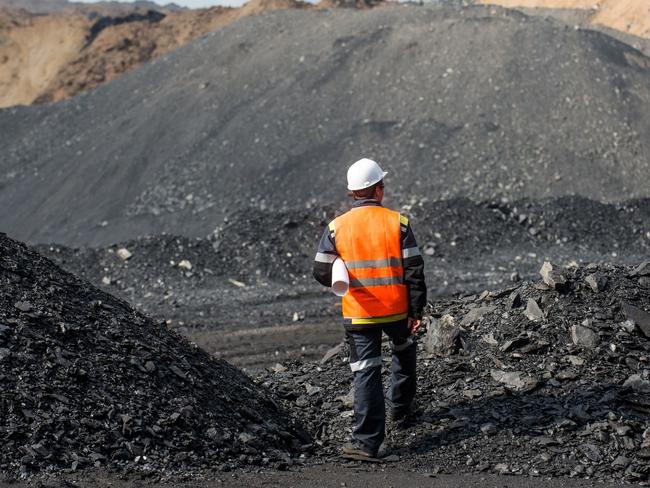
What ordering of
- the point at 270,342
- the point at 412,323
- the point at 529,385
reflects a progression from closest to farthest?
the point at 412,323, the point at 529,385, the point at 270,342

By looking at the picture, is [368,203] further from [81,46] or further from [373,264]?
[81,46]

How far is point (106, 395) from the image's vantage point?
6.16 m

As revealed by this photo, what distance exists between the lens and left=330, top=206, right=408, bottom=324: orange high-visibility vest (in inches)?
241

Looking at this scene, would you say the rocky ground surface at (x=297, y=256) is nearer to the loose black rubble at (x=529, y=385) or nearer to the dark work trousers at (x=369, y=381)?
the loose black rubble at (x=529, y=385)

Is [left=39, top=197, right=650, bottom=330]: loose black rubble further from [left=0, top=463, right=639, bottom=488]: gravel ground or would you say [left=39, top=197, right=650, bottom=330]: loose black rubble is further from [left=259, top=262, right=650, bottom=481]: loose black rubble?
[left=0, top=463, right=639, bottom=488]: gravel ground

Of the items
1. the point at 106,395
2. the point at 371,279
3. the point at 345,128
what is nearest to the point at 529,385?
the point at 371,279

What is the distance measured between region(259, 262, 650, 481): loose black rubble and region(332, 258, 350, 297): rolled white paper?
119 centimetres

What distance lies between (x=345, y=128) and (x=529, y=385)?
47.0ft

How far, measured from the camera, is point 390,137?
66.8 ft

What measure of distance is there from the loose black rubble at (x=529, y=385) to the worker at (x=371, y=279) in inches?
16.9

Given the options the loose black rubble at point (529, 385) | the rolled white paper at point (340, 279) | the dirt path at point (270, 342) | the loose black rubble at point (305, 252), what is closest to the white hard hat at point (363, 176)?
the rolled white paper at point (340, 279)

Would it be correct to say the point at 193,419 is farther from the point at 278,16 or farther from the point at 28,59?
the point at 28,59

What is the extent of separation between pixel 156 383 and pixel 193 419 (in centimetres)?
43

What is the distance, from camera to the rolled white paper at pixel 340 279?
6.07m
